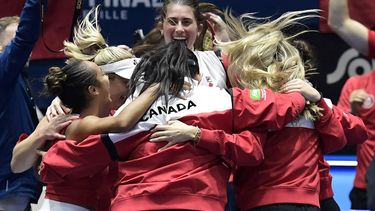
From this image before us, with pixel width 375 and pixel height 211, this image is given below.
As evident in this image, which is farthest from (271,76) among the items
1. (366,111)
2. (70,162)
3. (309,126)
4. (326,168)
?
(366,111)

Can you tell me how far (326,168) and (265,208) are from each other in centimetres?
49

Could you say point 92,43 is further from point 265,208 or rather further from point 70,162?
point 265,208

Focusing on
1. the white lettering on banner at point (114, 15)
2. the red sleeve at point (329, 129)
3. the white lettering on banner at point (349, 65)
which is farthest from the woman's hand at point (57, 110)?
the white lettering on banner at point (349, 65)

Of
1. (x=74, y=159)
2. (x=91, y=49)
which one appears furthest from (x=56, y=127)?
(x=91, y=49)

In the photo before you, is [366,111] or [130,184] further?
[366,111]

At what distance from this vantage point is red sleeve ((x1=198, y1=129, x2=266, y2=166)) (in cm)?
347

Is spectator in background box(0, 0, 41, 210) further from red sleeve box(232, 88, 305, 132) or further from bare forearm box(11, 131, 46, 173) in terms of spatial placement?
red sleeve box(232, 88, 305, 132)

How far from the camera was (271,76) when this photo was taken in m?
3.81

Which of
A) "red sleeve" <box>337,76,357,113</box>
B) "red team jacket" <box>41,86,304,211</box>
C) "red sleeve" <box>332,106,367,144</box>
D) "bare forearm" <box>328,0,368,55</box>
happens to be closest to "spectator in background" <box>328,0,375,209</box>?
"red sleeve" <box>337,76,357,113</box>

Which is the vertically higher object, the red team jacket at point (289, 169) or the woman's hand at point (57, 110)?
the woman's hand at point (57, 110)

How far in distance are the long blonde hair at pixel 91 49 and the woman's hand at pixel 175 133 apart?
2.26ft

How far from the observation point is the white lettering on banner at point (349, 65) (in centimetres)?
723

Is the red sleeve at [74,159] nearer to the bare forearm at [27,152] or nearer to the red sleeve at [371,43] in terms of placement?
the bare forearm at [27,152]

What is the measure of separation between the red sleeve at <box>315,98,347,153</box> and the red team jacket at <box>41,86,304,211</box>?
217 mm
